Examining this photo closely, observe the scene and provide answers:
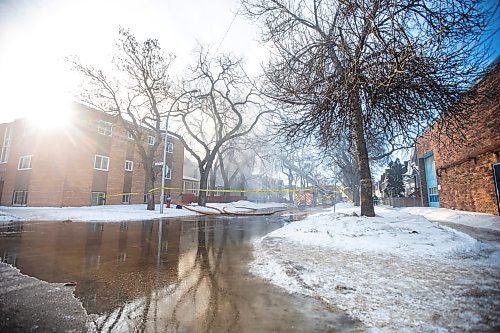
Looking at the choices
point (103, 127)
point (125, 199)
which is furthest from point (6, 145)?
point (125, 199)

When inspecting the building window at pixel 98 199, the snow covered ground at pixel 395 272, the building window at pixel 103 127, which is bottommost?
the snow covered ground at pixel 395 272

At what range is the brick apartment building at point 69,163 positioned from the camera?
72.9 feet

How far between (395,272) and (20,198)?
3137cm

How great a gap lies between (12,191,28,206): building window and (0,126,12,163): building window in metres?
4.68

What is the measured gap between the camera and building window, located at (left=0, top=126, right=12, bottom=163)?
1028 inches

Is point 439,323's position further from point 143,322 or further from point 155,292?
point 155,292

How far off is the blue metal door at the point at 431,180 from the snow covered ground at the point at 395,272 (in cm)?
1615

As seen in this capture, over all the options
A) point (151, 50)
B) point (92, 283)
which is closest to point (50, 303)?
point (92, 283)

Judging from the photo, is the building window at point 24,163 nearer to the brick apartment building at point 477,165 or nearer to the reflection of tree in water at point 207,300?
the reflection of tree in water at point 207,300

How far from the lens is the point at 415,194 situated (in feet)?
92.2

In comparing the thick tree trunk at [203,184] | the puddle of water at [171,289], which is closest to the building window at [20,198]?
the thick tree trunk at [203,184]

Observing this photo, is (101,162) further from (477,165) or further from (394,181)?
(394,181)

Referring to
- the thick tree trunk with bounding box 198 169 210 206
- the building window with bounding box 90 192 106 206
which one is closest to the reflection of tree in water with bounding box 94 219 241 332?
the thick tree trunk with bounding box 198 169 210 206

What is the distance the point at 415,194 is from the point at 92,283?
106ft
